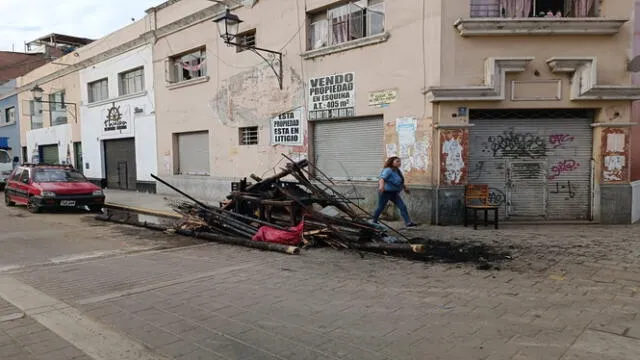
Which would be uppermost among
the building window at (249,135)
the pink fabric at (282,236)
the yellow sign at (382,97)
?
the yellow sign at (382,97)

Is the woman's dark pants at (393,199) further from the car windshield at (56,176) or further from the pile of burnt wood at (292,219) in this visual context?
the car windshield at (56,176)

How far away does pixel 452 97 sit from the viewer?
394 inches

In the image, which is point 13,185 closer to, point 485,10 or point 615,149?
point 485,10

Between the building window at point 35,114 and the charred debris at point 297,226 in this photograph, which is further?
the building window at point 35,114

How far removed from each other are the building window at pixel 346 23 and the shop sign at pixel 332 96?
1069 millimetres

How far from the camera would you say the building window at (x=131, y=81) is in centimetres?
2030

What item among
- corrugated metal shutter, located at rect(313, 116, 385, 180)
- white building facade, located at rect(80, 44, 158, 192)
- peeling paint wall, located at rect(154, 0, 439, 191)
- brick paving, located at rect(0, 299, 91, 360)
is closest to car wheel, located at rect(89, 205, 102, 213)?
peeling paint wall, located at rect(154, 0, 439, 191)

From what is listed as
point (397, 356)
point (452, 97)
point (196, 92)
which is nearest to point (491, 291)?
point (397, 356)

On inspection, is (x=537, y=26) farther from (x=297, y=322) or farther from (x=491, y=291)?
(x=297, y=322)

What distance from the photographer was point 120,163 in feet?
71.9

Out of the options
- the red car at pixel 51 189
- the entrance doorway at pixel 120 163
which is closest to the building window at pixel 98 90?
the entrance doorway at pixel 120 163

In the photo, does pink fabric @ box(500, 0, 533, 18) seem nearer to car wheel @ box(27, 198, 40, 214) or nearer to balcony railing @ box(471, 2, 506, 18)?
balcony railing @ box(471, 2, 506, 18)

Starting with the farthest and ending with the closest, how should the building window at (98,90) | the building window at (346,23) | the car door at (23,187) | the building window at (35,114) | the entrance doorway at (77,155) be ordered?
the building window at (35,114) → the entrance doorway at (77,155) → the building window at (98,90) → the car door at (23,187) → the building window at (346,23)

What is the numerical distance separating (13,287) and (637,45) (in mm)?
13667
